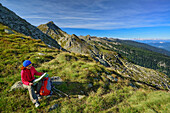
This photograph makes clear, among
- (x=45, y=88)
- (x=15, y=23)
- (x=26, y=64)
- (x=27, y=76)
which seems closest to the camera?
(x=26, y=64)

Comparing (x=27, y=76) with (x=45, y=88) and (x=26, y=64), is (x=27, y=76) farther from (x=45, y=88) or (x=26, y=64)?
(x=45, y=88)

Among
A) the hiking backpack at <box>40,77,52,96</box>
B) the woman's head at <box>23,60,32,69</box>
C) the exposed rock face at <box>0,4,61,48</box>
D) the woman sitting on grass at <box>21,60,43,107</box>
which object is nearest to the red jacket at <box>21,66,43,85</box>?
the woman sitting on grass at <box>21,60,43,107</box>

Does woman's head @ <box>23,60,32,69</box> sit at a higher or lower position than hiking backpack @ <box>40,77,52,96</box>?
higher

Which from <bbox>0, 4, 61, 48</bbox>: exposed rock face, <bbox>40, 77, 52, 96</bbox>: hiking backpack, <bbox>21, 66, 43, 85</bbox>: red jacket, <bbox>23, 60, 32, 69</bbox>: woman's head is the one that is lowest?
<bbox>40, 77, 52, 96</bbox>: hiking backpack

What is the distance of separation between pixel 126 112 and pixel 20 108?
27.0 ft

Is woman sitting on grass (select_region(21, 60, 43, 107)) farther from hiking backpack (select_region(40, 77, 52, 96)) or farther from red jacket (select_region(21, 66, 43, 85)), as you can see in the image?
hiking backpack (select_region(40, 77, 52, 96))

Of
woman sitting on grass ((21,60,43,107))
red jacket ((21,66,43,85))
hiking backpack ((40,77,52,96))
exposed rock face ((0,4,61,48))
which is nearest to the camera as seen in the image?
woman sitting on grass ((21,60,43,107))

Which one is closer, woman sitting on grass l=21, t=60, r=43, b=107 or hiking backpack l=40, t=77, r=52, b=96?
woman sitting on grass l=21, t=60, r=43, b=107

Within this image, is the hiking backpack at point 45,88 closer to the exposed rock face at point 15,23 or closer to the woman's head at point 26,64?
the woman's head at point 26,64

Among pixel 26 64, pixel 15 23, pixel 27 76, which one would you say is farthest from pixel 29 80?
pixel 15 23

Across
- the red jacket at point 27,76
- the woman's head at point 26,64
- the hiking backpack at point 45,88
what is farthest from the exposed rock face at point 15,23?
the hiking backpack at point 45,88

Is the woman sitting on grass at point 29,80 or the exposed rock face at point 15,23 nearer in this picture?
the woman sitting on grass at point 29,80

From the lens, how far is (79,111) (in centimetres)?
645

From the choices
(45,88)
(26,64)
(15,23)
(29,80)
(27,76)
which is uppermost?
(15,23)
